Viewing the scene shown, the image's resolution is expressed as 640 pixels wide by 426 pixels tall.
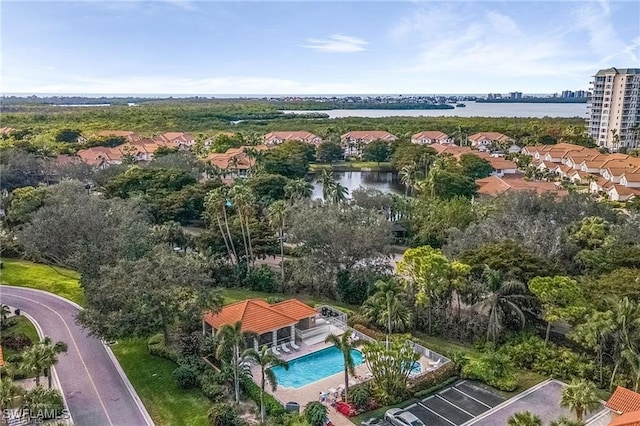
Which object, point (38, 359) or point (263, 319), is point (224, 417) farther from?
point (38, 359)

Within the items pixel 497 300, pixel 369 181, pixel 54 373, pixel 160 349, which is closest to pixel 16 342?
pixel 54 373

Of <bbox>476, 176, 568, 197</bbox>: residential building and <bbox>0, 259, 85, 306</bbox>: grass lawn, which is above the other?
<bbox>476, 176, 568, 197</bbox>: residential building

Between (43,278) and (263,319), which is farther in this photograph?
(43,278)

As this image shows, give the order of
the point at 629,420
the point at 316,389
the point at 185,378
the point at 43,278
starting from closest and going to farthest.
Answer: the point at 629,420
the point at 185,378
the point at 316,389
the point at 43,278

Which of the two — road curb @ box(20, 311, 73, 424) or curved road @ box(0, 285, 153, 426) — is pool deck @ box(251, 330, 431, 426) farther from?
road curb @ box(20, 311, 73, 424)

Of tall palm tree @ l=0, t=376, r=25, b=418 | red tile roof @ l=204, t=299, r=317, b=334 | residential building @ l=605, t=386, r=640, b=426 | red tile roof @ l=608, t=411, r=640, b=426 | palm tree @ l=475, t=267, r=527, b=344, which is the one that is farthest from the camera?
red tile roof @ l=204, t=299, r=317, b=334

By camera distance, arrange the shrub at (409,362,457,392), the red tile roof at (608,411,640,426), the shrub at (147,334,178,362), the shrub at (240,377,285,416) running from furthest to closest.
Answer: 1. the shrub at (147,334,178,362)
2. the shrub at (409,362,457,392)
3. the shrub at (240,377,285,416)
4. the red tile roof at (608,411,640,426)

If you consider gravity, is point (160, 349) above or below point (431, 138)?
below

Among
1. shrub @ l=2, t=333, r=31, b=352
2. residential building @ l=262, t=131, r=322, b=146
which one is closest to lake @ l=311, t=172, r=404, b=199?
residential building @ l=262, t=131, r=322, b=146
